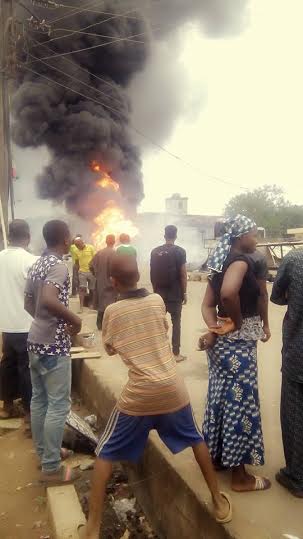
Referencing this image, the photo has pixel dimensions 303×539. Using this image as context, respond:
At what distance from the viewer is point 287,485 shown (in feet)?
9.04

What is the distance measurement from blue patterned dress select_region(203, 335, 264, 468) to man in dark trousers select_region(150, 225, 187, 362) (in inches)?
133

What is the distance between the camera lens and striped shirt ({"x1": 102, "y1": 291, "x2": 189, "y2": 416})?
2.43 m

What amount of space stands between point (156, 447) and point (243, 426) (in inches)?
34.3

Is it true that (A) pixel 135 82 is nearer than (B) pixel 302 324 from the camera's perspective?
No

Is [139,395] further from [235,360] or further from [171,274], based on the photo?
[171,274]

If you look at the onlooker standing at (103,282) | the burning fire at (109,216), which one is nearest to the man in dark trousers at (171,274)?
the onlooker standing at (103,282)

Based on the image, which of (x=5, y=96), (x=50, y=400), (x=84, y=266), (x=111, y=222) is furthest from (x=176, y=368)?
(x=111, y=222)

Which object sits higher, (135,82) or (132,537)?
(135,82)

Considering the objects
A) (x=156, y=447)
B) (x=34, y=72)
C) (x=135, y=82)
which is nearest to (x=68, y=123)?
(x=34, y=72)

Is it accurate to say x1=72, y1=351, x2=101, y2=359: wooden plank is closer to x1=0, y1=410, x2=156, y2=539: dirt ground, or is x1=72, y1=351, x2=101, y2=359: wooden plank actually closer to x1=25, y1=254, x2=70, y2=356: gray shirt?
x1=0, y1=410, x2=156, y2=539: dirt ground

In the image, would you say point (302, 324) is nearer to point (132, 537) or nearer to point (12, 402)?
point (132, 537)

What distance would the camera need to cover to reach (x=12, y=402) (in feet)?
15.9

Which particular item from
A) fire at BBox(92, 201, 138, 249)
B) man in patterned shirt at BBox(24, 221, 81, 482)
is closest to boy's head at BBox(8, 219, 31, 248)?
man in patterned shirt at BBox(24, 221, 81, 482)

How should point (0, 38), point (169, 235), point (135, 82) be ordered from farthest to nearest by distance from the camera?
point (135, 82)
point (0, 38)
point (169, 235)
